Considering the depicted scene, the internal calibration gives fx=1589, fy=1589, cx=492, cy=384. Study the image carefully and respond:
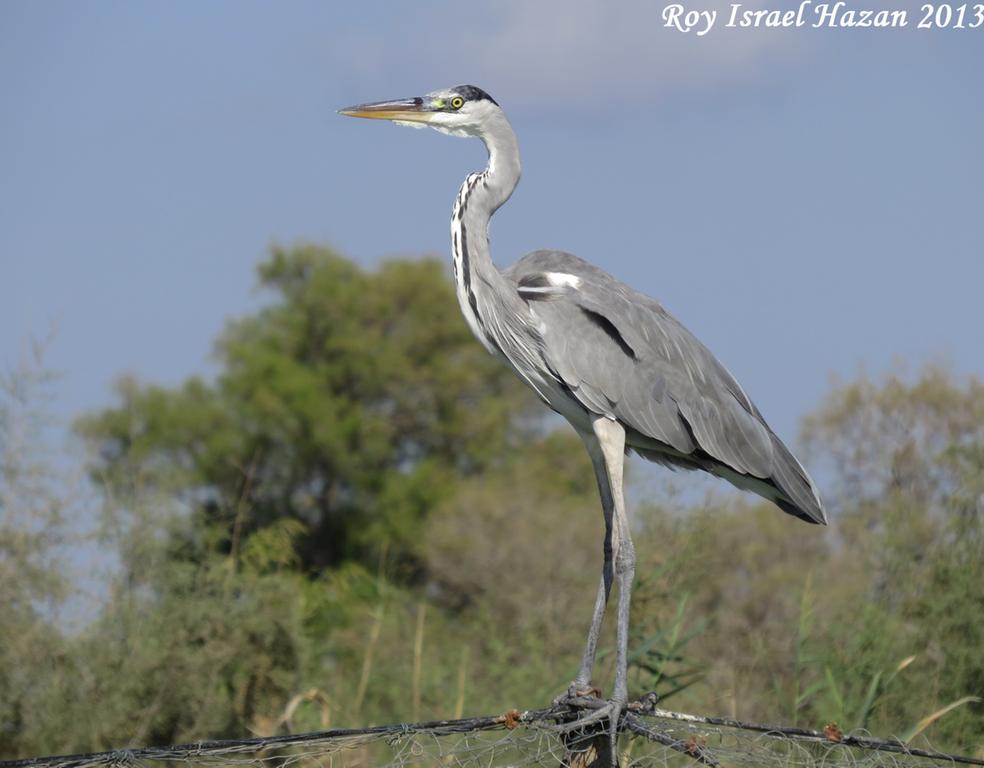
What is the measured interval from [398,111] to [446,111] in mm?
185

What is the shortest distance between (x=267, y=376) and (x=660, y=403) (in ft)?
63.8

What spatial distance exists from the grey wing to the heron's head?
19.9 inches

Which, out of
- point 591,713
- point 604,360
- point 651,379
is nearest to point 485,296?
point 604,360

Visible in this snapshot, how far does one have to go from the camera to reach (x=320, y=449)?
23.5 m

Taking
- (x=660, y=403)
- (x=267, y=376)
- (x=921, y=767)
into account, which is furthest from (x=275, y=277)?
(x=921, y=767)

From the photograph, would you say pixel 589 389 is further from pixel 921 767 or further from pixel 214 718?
pixel 214 718

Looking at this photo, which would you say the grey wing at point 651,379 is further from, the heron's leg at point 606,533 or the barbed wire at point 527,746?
the barbed wire at point 527,746

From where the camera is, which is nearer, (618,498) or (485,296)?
(618,498)

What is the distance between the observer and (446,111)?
18.3ft

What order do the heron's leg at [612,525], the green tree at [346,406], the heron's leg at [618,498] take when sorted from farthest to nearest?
the green tree at [346,406]
the heron's leg at [618,498]
the heron's leg at [612,525]

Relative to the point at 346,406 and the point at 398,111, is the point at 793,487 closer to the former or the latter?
the point at 398,111

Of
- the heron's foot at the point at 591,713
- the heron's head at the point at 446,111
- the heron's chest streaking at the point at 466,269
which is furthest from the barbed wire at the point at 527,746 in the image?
the heron's head at the point at 446,111

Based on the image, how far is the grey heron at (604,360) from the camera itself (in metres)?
5.15

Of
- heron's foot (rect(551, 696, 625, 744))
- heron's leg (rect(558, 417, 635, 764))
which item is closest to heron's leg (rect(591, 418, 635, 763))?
heron's leg (rect(558, 417, 635, 764))
